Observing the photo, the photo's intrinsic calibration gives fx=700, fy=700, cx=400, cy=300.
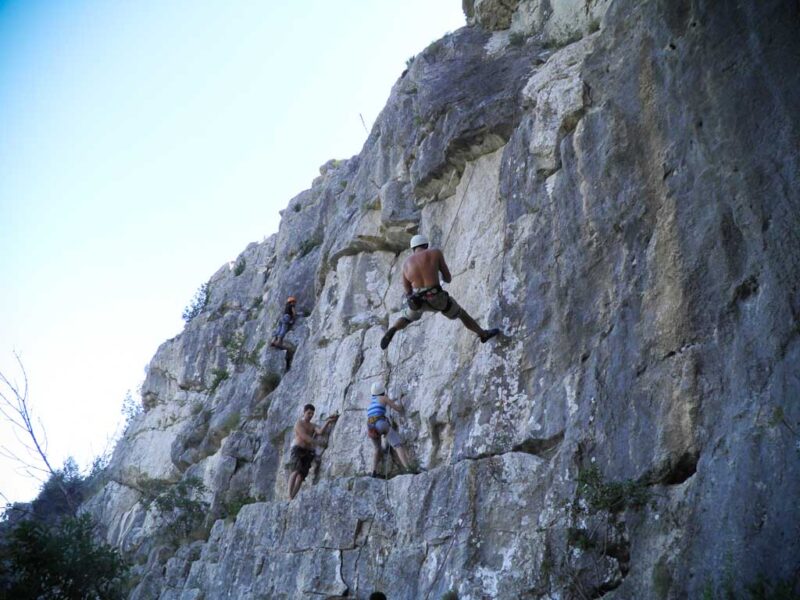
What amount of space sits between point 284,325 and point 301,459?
5.53 m

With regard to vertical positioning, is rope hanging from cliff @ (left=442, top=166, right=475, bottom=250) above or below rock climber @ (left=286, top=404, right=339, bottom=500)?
above

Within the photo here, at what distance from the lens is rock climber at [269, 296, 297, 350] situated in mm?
17750

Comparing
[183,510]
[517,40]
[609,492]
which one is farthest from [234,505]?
[517,40]

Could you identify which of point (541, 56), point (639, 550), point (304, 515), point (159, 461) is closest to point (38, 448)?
point (304, 515)

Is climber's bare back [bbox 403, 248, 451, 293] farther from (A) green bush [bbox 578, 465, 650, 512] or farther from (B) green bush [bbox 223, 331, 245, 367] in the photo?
(B) green bush [bbox 223, 331, 245, 367]

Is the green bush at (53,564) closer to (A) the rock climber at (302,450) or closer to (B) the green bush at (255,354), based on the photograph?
(A) the rock climber at (302,450)

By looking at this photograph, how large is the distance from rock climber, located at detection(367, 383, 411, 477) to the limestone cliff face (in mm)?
234

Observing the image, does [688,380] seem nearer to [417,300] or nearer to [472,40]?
[417,300]

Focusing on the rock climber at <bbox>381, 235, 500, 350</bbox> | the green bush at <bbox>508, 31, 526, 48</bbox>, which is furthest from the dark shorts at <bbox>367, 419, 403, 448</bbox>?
the green bush at <bbox>508, 31, 526, 48</bbox>

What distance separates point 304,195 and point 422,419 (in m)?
15.5

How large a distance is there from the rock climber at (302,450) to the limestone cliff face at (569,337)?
0.91 ft

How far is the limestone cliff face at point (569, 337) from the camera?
621cm

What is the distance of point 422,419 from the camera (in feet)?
34.8

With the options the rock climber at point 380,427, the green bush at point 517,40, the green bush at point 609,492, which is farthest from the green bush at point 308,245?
the green bush at point 609,492
